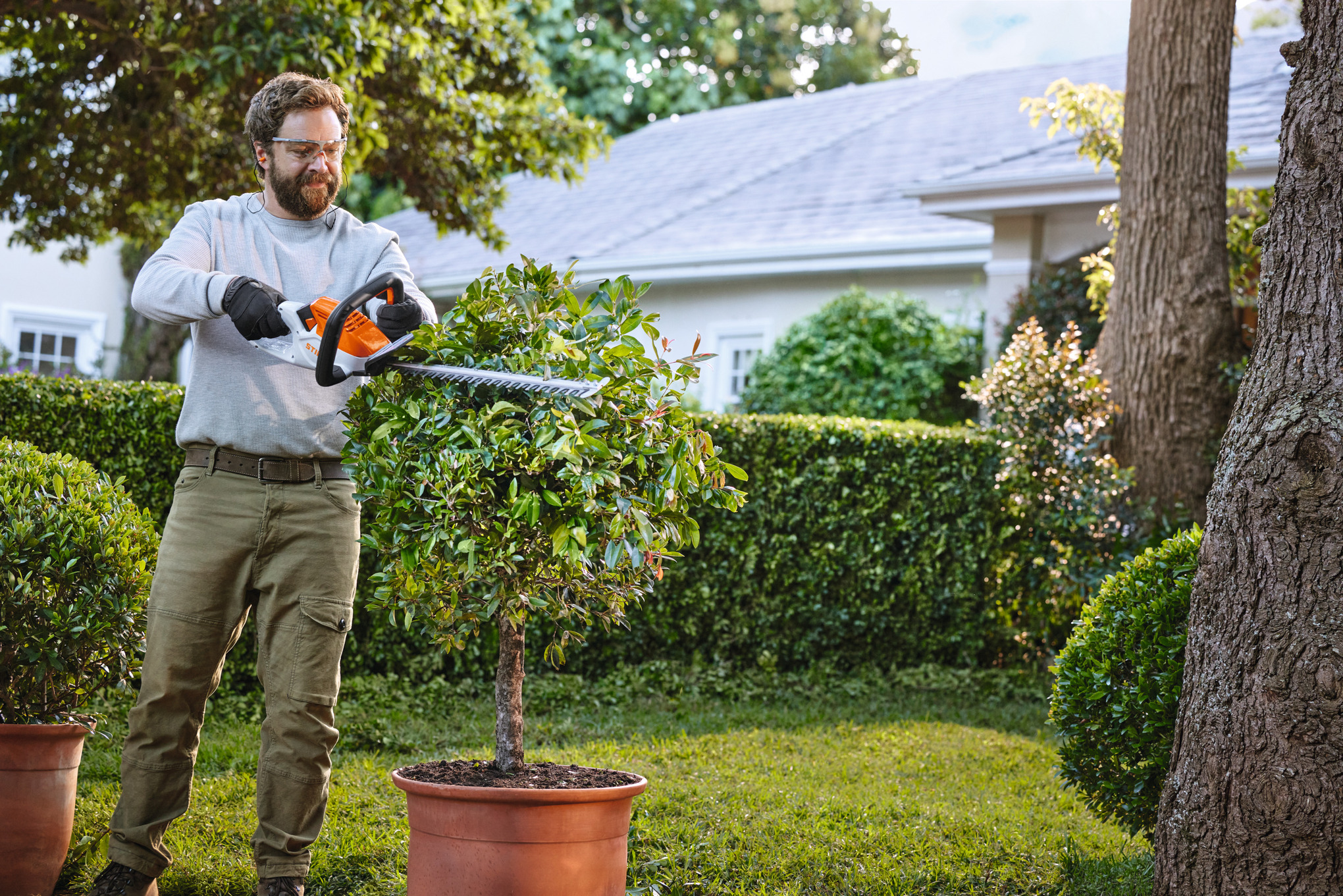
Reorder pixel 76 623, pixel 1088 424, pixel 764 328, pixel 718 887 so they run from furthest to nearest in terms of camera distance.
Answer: pixel 764 328
pixel 1088 424
pixel 718 887
pixel 76 623

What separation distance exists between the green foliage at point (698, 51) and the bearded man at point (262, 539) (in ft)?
65.2

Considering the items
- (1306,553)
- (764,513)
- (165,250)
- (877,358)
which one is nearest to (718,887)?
(1306,553)

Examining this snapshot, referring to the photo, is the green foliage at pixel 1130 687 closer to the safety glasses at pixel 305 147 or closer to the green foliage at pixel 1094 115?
the safety glasses at pixel 305 147

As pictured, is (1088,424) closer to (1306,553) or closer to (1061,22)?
(1306,553)

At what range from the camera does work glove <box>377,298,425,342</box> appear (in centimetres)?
305

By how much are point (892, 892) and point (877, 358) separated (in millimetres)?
6919

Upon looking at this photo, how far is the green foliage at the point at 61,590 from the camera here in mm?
3457

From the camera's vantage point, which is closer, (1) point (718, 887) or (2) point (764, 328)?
(1) point (718, 887)

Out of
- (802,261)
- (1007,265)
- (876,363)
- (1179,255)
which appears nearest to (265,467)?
(1179,255)

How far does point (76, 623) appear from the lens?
3510 millimetres

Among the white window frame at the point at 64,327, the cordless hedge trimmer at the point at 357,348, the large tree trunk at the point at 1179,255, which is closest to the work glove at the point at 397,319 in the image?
the cordless hedge trimmer at the point at 357,348

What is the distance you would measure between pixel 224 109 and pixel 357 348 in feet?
23.1

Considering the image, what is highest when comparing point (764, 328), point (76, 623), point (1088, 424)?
point (764, 328)

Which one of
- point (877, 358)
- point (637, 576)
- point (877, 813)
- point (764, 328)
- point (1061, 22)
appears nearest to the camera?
point (637, 576)
